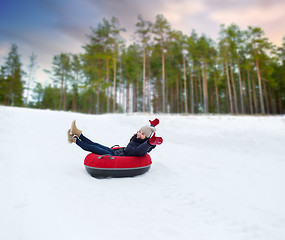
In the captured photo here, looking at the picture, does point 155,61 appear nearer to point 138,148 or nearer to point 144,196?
point 138,148

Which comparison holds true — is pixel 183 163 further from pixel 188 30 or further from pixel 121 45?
pixel 188 30

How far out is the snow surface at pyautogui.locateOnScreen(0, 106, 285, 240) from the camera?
1.87 metres

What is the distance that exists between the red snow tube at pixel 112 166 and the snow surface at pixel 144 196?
162mm

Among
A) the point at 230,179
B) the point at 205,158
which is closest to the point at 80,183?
the point at 230,179

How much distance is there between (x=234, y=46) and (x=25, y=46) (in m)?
→ 32.3

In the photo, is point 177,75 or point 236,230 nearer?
point 236,230

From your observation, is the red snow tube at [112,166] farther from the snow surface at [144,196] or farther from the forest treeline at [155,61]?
the forest treeline at [155,61]

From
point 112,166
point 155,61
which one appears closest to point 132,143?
point 112,166

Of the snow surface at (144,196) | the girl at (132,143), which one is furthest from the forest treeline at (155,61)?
the girl at (132,143)

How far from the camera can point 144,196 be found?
280 centimetres

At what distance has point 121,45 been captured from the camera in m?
19.9

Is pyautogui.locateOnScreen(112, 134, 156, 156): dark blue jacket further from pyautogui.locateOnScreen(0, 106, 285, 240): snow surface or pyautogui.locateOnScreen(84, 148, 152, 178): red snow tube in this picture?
pyautogui.locateOnScreen(0, 106, 285, 240): snow surface

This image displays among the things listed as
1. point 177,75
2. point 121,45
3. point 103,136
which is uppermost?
point 121,45

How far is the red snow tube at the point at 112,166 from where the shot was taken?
11.1 feet
